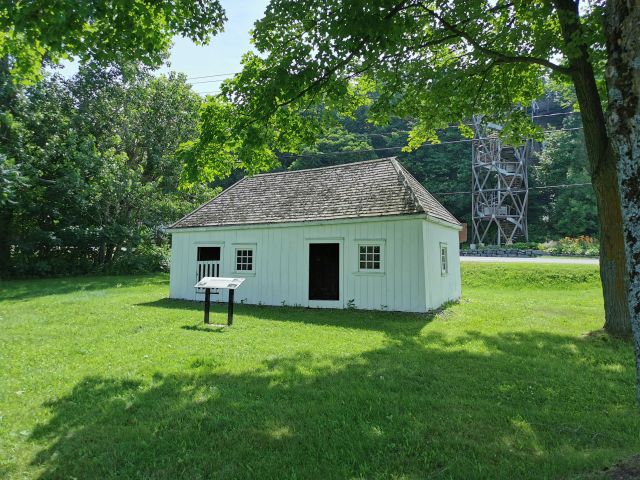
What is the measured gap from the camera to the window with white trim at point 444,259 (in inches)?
527

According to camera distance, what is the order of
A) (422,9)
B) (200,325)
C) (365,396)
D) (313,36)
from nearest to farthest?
(365,396) → (313,36) → (422,9) → (200,325)

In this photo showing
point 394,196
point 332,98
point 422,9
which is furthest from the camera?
point 394,196

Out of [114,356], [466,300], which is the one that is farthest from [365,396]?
[466,300]

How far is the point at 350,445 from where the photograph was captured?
11.9 ft

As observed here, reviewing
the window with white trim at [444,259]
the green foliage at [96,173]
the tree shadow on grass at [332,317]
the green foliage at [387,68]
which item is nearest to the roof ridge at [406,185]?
Answer: the green foliage at [387,68]

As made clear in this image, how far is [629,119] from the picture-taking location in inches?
93.0

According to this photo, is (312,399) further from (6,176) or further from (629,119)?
(6,176)

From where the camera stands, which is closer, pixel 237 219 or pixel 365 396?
pixel 365 396

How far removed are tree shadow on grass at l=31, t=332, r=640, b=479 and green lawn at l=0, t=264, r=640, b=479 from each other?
0.02 metres

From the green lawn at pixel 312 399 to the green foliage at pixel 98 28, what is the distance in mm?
4568

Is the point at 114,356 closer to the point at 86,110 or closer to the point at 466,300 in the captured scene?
the point at 466,300

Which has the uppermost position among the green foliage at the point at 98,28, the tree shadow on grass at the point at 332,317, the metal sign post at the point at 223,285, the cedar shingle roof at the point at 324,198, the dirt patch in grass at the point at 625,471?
the green foliage at the point at 98,28

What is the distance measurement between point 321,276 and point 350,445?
41.1 feet

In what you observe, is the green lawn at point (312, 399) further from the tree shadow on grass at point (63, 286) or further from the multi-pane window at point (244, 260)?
the tree shadow on grass at point (63, 286)
